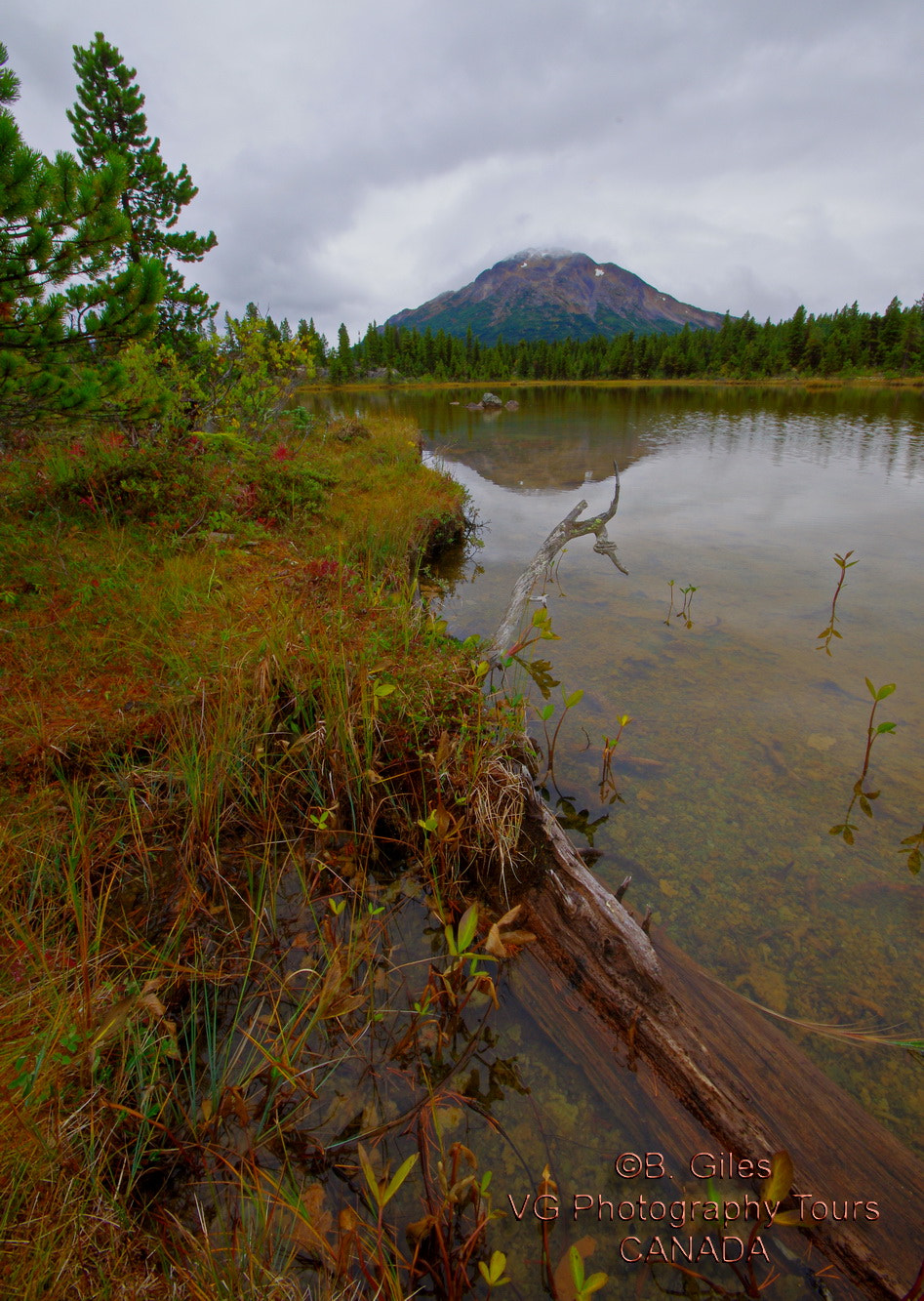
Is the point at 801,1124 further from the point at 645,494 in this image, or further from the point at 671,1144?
the point at 645,494

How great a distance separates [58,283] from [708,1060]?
6769mm

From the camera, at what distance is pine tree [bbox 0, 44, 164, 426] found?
3865 millimetres

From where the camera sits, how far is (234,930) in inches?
99.1

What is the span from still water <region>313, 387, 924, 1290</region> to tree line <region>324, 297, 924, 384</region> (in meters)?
81.2

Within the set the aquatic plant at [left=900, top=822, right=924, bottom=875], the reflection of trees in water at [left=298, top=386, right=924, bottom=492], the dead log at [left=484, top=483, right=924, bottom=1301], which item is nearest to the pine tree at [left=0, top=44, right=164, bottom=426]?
the dead log at [left=484, top=483, right=924, bottom=1301]

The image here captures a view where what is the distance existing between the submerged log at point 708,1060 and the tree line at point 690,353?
92427mm

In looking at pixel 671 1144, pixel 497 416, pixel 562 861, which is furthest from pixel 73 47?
pixel 497 416

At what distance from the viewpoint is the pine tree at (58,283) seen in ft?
12.7

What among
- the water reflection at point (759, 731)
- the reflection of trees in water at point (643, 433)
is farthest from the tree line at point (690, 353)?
the water reflection at point (759, 731)

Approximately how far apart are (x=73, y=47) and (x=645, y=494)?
63.5 feet

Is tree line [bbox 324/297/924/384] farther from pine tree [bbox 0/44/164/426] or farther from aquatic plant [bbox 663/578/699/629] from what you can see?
pine tree [bbox 0/44/164/426]

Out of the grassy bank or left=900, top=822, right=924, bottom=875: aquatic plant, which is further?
left=900, top=822, right=924, bottom=875: aquatic plant

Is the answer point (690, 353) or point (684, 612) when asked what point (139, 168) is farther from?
point (690, 353)

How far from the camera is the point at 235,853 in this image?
3.01 m
